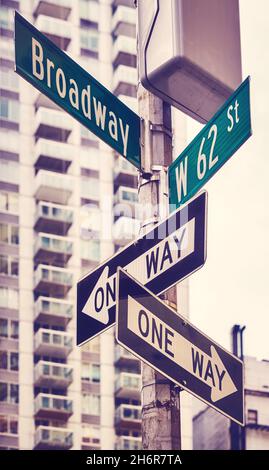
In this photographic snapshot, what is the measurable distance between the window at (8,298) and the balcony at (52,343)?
2070mm

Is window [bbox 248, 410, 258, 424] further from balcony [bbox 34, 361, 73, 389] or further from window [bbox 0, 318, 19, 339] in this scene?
window [bbox 0, 318, 19, 339]

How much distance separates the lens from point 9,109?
232 ft

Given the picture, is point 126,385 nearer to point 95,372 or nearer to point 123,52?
point 95,372

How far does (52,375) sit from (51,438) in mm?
3506

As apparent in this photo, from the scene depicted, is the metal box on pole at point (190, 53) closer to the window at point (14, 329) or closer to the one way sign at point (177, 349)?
the one way sign at point (177, 349)

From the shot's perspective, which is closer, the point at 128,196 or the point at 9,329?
the point at 9,329

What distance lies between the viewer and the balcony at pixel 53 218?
69.8 m

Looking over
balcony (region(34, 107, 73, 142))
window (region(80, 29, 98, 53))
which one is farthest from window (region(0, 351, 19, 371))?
window (region(80, 29, 98, 53))

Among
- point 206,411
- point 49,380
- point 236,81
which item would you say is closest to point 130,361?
point 49,380

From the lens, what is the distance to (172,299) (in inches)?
274

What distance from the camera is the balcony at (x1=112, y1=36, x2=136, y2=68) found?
74062mm

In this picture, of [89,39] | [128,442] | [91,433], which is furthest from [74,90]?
[89,39]

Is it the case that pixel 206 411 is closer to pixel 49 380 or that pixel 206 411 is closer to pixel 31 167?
pixel 49 380

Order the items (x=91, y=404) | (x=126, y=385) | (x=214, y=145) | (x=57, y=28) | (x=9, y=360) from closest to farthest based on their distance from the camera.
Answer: (x=214, y=145) → (x=9, y=360) → (x=126, y=385) → (x=91, y=404) → (x=57, y=28)
